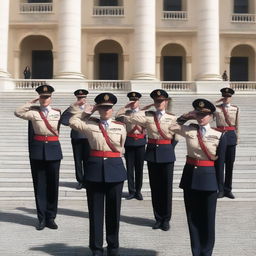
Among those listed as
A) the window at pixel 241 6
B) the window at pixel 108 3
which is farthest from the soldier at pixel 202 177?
the window at pixel 241 6

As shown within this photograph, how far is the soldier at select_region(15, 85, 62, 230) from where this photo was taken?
792cm

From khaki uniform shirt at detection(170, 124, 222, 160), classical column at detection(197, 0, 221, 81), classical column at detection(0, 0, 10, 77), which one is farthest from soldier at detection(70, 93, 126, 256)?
classical column at detection(197, 0, 221, 81)

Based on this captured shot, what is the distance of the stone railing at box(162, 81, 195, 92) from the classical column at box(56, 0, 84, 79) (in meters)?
5.78

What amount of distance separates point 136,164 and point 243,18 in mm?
29045

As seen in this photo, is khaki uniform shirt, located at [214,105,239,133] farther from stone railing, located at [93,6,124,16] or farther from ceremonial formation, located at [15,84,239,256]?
stone railing, located at [93,6,124,16]

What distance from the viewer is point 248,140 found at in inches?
639

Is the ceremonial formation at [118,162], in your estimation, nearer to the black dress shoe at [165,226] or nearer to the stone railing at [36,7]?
the black dress shoe at [165,226]

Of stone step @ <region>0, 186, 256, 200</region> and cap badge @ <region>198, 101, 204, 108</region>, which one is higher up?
cap badge @ <region>198, 101, 204, 108</region>

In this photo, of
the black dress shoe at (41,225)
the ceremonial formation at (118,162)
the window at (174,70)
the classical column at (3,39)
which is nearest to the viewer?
the ceremonial formation at (118,162)

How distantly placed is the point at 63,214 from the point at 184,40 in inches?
1107

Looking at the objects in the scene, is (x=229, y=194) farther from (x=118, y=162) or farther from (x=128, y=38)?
(x=128, y=38)

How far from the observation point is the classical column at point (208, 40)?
29141 mm

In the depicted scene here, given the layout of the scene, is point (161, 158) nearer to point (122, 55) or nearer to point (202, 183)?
point (202, 183)

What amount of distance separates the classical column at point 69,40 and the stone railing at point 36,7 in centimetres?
630
